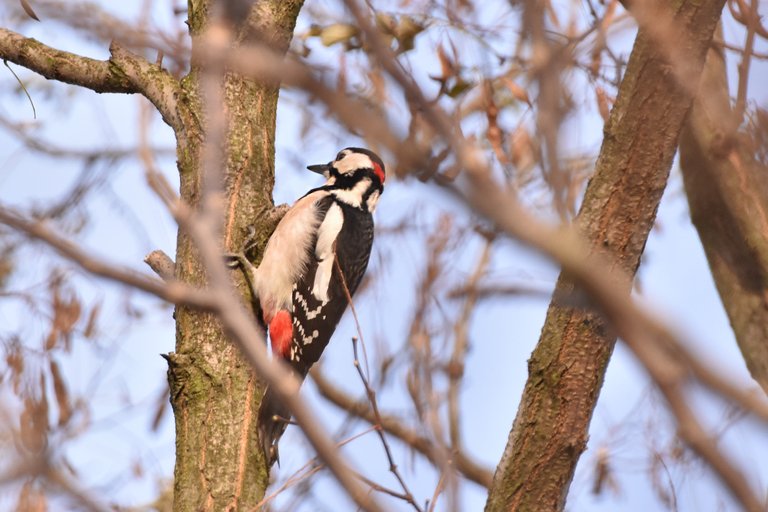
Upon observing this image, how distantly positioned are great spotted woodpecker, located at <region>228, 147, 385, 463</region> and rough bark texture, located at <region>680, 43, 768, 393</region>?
4.78 ft

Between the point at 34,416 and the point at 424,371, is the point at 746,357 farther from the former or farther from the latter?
the point at 34,416

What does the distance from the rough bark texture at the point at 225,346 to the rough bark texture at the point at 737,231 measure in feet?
4.74

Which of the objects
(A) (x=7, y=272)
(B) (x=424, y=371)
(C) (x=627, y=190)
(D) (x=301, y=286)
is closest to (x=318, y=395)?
(D) (x=301, y=286)

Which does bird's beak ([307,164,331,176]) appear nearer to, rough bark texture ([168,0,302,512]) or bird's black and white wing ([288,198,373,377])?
bird's black and white wing ([288,198,373,377])

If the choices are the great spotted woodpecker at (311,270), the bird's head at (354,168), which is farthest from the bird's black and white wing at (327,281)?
the bird's head at (354,168)

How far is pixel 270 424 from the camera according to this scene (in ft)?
9.77

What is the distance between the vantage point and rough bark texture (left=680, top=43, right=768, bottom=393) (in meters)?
3.31

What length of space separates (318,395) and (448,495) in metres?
3.96

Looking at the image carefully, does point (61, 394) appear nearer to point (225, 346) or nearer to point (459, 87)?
point (225, 346)

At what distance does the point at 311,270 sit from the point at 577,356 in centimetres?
171

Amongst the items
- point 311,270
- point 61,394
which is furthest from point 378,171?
point 61,394

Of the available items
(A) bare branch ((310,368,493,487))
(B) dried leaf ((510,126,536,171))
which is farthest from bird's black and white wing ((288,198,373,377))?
(B) dried leaf ((510,126,536,171))

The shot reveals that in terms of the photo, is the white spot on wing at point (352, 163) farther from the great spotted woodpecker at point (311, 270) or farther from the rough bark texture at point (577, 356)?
the rough bark texture at point (577, 356)

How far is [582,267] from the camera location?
85 cm
